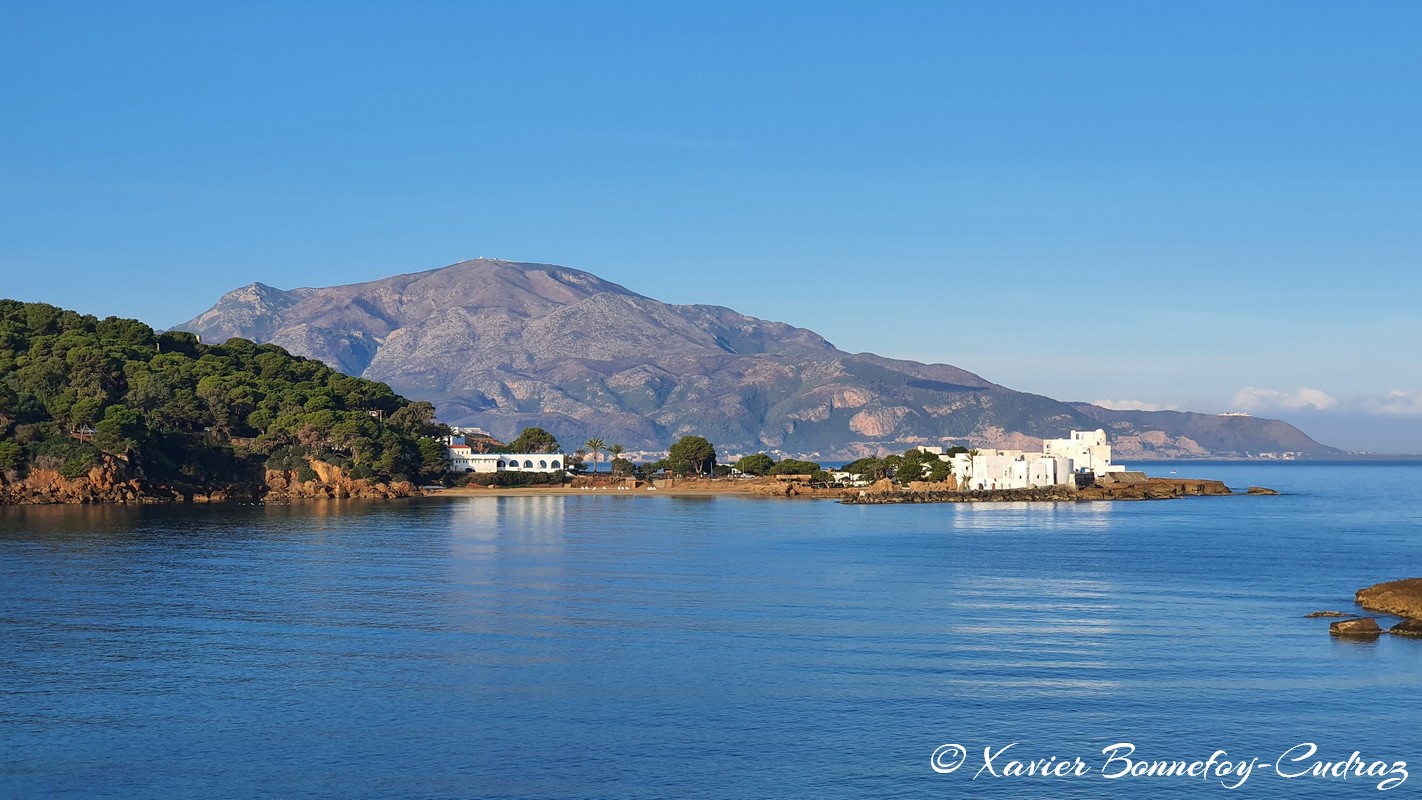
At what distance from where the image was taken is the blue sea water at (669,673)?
2478 centimetres

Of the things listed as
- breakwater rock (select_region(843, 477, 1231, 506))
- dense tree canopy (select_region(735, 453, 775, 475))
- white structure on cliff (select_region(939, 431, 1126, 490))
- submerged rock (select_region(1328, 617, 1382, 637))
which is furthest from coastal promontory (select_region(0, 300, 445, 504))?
submerged rock (select_region(1328, 617, 1382, 637))

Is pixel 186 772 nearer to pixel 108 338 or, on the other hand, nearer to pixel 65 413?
pixel 65 413

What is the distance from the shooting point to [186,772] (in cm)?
2473

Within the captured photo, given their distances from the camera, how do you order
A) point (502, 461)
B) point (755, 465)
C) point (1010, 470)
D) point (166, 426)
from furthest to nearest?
1. point (502, 461)
2. point (755, 465)
3. point (1010, 470)
4. point (166, 426)

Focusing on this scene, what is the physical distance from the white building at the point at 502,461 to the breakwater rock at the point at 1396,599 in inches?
5659

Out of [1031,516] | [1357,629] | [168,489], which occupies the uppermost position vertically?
[168,489]

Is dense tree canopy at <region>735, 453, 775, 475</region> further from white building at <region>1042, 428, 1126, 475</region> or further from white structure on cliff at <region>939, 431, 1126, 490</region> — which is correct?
white building at <region>1042, 428, 1126, 475</region>

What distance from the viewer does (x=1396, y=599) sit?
45.7 metres

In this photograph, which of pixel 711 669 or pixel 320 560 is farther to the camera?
pixel 320 560

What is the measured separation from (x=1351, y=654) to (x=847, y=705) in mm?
16361

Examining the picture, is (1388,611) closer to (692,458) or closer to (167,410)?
(167,410)

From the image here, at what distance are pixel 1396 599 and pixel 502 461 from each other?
505 ft

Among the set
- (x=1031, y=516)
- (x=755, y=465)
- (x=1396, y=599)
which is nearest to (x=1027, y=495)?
(x=1031, y=516)

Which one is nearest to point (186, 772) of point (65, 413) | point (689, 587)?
point (689, 587)
